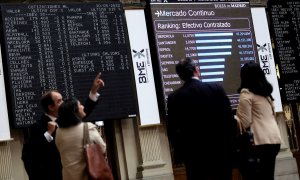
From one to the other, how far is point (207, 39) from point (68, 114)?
5.03m

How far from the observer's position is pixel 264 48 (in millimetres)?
10109

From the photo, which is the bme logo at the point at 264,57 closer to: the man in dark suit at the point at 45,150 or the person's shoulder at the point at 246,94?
the person's shoulder at the point at 246,94

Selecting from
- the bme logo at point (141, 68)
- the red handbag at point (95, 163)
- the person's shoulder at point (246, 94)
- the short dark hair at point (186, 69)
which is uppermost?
the bme logo at point (141, 68)

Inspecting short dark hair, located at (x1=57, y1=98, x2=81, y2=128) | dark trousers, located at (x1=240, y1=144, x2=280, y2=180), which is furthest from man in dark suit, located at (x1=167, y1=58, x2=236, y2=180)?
short dark hair, located at (x1=57, y1=98, x2=81, y2=128)

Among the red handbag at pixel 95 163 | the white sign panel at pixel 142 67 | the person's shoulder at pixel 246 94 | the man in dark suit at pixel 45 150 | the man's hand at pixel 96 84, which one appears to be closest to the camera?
the red handbag at pixel 95 163

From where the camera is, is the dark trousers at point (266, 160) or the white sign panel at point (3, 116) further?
the white sign panel at point (3, 116)

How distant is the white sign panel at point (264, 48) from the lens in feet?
32.6

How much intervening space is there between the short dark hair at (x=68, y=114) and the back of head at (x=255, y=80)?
1665 millimetres

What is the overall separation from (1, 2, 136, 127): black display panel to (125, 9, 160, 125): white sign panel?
0.80 feet

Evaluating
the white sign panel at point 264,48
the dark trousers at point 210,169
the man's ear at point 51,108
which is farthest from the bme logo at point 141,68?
the dark trousers at point 210,169

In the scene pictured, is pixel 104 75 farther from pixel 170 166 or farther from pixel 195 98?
pixel 195 98

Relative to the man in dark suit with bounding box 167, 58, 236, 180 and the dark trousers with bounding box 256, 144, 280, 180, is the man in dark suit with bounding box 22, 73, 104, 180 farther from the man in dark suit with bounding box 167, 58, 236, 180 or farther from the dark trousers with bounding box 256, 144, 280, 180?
the dark trousers with bounding box 256, 144, 280, 180

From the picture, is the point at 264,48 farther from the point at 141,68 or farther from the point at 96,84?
the point at 96,84

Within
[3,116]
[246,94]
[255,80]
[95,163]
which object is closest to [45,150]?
[95,163]
